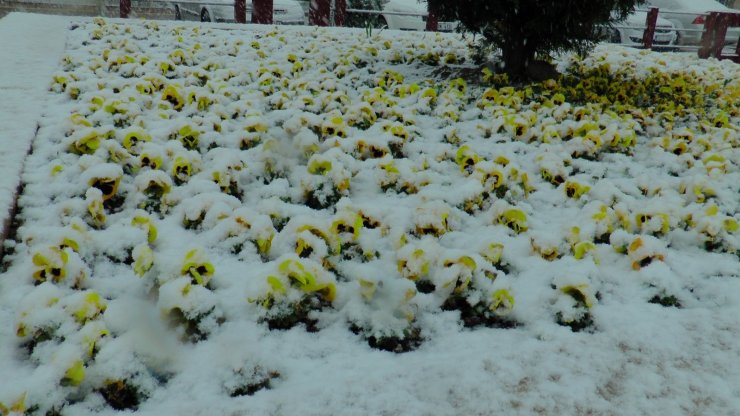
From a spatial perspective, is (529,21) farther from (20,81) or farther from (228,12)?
(228,12)

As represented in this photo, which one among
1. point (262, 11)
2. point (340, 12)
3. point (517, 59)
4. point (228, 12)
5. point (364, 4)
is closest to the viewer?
point (517, 59)

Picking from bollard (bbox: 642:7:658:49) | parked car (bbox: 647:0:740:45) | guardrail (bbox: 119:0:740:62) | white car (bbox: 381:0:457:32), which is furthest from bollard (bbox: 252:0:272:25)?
parked car (bbox: 647:0:740:45)

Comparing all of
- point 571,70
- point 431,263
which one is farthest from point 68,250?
point 571,70

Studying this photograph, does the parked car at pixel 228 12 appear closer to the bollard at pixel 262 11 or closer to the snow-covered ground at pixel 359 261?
the bollard at pixel 262 11

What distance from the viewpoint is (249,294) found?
1.48 metres

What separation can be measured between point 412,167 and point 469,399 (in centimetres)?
139

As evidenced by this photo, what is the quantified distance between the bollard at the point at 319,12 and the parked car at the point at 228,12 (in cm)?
118

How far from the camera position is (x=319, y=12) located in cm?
865

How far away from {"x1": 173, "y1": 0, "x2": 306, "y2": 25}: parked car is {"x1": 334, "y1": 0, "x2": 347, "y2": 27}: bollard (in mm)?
1199

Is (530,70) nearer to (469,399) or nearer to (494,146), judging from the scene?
(494,146)

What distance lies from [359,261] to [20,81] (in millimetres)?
2760

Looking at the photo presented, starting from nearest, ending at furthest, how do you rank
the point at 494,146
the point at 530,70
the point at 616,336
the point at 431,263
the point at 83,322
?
the point at 83,322 → the point at 616,336 → the point at 431,263 → the point at 494,146 → the point at 530,70

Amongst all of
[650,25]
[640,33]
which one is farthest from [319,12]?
[640,33]

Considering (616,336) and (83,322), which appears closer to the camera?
(83,322)
